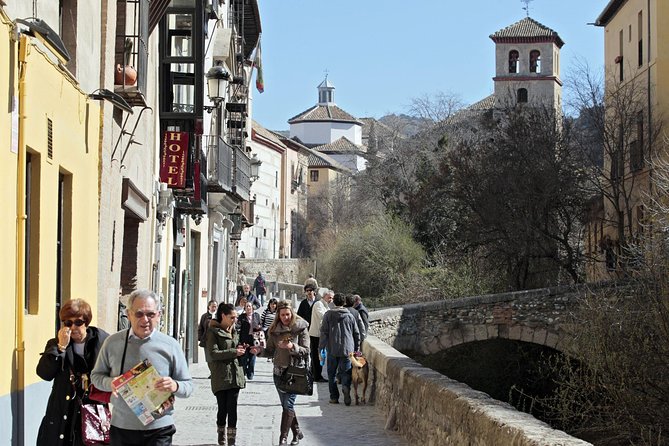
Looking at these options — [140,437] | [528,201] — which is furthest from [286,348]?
[528,201]

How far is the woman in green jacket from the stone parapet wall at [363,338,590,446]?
1812 millimetres

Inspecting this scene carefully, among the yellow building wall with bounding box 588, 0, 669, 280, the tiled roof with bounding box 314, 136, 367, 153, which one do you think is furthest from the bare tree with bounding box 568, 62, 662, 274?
the tiled roof with bounding box 314, 136, 367, 153

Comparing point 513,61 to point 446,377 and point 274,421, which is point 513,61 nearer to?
point 274,421

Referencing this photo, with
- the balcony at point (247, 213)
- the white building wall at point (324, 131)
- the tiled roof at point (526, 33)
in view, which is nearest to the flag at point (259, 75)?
the balcony at point (247, 213)

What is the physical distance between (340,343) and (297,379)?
4.91m

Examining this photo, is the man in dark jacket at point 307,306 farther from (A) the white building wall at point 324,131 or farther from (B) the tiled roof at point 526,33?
(A) the white building wall at point 324,131

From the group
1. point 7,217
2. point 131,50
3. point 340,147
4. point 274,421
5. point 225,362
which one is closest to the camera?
point 7,217

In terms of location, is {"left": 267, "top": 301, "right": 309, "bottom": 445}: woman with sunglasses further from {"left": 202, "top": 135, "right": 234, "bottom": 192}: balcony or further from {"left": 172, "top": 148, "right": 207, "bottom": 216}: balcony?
{"left": 202, "top": 135, "right": 234, "bottom": 192}: balcony

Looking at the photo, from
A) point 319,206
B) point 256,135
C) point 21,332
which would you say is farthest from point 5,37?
point 319,206

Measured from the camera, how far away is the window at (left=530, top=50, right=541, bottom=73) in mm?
94062

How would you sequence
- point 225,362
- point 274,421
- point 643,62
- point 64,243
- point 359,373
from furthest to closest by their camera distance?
point 643,62
point 359,373
point 274,421
point 225,362
point 64,243

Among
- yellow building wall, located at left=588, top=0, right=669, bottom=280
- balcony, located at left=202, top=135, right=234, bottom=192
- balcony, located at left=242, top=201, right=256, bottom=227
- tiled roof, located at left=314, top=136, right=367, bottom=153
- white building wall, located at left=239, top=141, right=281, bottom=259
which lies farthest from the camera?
tiled roof, located at left=314, top=136, right=367, bottom=153

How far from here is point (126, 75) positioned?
14125 millimetres

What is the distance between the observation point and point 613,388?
21.8 m
